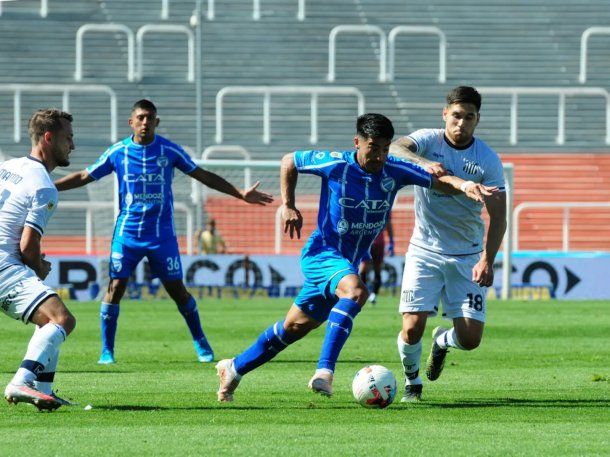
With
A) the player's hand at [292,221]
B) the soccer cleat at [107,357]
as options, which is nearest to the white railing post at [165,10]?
the soccer cleat at [107,357]

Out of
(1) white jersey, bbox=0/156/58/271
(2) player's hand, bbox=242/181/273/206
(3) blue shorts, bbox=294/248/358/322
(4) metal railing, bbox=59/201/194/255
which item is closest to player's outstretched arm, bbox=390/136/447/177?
(3) blue shorts, bbox=294/248/358/322

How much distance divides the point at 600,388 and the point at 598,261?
14634mm

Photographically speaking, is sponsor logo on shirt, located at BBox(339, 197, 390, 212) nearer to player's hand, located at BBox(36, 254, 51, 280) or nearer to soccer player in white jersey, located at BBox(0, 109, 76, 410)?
soccer player in white jersey, located at BBox(0, 109, 76, 410)

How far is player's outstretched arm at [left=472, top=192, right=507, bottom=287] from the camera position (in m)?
8.87

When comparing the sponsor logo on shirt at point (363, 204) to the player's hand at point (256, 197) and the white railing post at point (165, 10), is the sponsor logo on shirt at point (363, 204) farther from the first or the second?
A: the white railing post at point (165, 10)

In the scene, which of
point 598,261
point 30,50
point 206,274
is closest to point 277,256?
point 206,274

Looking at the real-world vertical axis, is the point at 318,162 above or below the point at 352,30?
below

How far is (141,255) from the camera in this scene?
40.2 feet

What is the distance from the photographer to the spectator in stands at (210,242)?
24188 mm

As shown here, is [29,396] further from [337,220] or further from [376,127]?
[376,127]

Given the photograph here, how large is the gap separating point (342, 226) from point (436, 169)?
75 centimetres

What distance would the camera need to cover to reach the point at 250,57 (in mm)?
34469

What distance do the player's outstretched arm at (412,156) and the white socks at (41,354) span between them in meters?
2.60

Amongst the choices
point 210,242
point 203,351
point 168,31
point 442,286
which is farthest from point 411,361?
point 168,31
